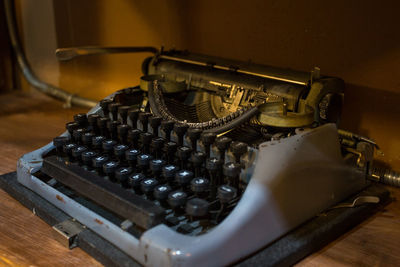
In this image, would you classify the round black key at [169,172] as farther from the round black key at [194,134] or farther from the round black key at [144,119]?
the round black key at [144,119]

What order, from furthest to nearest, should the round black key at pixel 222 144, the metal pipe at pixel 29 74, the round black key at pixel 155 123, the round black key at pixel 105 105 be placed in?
the metal pipe at pixel 29 74, the round black key at pixel 105 105, the round black key at pixel 155 123, the round black key at pixel 222 144

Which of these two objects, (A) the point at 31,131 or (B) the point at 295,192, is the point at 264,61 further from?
(A) the point at 31,131

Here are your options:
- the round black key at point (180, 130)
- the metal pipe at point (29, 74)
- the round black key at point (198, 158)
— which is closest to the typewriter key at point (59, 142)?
the round black key at point (180, 130)

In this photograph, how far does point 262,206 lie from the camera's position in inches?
44.7

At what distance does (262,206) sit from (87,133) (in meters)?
0.78

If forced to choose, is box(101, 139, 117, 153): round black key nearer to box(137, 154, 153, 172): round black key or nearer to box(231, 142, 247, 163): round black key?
box(137, 154, 153, 172): round black key

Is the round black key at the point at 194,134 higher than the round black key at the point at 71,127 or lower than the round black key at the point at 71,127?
higher

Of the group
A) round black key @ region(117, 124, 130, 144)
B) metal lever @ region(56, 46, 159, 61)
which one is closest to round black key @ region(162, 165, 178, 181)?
round black key @ region(117, 124, 130, 144)

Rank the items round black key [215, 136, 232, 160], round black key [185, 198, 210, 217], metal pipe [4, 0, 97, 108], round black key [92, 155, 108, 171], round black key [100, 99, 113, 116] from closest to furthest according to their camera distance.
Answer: round black key [185, 198, 210, 217] < round black key [215, 136, 232, 160] < round black key [92, 155, 108, 171] < round black key [100, 99, 113, 116] < metal pipe [4, 0, 97, 108]

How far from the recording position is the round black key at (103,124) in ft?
5.48

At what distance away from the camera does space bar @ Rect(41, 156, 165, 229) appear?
114 centimetres

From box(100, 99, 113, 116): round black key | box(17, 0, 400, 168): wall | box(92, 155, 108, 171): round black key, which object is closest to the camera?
box(92, 155, 108, 171): round black key

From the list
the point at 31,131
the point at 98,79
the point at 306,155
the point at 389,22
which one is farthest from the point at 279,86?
the point at 98,79

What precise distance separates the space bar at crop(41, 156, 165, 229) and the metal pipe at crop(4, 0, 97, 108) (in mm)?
1311
